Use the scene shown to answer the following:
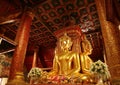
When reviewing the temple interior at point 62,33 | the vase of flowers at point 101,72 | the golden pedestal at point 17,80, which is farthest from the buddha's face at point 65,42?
the vase of flowers at point 101,72

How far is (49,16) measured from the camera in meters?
6.17

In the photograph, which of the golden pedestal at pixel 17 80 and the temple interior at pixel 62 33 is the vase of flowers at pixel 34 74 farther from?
the golden pedestal at pixel 17 80

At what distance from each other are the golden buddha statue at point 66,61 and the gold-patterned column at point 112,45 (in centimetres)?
158

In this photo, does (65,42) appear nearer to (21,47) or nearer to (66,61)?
(66,61)

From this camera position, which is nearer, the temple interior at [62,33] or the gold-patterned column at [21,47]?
the temple interior at [62,33]

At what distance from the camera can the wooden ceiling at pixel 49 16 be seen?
5.36 m

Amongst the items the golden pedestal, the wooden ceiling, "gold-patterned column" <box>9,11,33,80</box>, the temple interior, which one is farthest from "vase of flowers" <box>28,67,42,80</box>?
the wooden ceiling

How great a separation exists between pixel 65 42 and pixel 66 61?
66 centimetres

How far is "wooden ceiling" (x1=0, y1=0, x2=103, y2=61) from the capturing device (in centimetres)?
536

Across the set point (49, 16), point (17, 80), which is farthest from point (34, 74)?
point (49, 16)

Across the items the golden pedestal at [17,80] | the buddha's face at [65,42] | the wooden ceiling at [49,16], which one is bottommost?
the golden pedestal at [17,80]

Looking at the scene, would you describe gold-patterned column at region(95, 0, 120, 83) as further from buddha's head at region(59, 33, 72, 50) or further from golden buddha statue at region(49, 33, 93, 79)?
buddha's head at region(59, 33, 72, 50)

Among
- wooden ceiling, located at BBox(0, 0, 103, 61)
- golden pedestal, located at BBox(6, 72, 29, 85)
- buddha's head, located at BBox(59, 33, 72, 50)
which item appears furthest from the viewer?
wooden ceiling, located at BBox(0, 0, 103, 61)

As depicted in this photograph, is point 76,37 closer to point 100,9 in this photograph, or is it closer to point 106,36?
point 100,9
